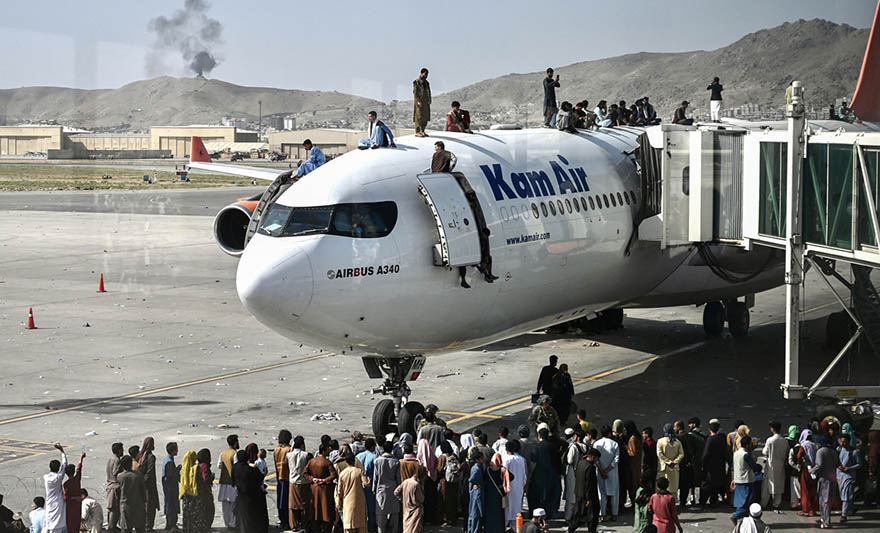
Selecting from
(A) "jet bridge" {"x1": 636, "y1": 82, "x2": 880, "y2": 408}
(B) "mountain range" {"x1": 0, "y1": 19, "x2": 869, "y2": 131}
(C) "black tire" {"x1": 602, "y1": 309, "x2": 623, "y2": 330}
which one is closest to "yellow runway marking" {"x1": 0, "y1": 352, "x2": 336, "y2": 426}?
(B) "mountain range" {"x1": 0, "y1": 19, "x2": 869, "y2": 131}

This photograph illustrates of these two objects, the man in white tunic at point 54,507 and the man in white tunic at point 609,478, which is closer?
the man in white tunic at point 54,507

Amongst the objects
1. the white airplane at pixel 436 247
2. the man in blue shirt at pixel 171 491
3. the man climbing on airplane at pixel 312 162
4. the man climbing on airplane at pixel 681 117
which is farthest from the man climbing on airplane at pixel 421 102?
the man in blue shirt at pixel 171 491

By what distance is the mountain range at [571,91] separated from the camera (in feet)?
71.9

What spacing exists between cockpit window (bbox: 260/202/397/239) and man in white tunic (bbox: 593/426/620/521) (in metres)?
5.11

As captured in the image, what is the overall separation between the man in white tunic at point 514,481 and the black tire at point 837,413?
Result: 6180 millimetres

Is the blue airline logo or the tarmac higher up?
the blue airline logo

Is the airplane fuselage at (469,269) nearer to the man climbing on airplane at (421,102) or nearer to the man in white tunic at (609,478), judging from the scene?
the man climbing on airplane at (421,102)

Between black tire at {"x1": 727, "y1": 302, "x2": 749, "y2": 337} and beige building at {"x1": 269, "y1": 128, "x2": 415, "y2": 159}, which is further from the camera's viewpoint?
black tire at {"x1": 727, "y1": 302, "x2": 749, "y2": 337}

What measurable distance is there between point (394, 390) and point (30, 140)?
202 ft

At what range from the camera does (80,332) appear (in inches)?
1287

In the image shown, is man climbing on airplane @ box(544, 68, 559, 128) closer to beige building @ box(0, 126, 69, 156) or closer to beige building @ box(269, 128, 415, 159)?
beige building @ box(269, 128, 415, 159)

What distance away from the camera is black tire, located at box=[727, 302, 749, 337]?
32.0 metres

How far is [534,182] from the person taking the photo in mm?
21844

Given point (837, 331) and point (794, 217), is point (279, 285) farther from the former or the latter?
point (837, 331)
